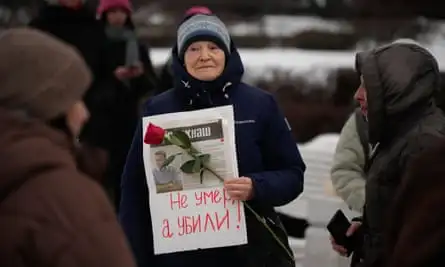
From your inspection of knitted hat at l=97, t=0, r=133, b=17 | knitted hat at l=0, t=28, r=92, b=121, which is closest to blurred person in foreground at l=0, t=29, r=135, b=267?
knitted hat at l=0, t=28, r=92, b=121

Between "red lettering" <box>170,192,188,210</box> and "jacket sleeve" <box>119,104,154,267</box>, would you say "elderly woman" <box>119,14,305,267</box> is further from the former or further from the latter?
"red lettering" <box>170,192,188,210</box>

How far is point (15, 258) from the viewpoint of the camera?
128 inches

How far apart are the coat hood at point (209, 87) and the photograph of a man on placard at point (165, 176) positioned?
0.25m

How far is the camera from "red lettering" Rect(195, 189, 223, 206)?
495cm

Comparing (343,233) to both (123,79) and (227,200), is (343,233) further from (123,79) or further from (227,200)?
(123,79)

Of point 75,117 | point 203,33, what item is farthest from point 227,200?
point 75,117

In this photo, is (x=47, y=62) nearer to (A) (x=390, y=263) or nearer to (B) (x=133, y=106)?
(A) (x=390, y=263)

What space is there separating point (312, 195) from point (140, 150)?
3.55m

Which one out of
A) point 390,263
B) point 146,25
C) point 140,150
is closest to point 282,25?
point 146,25

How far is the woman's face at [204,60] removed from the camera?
502 centimetres

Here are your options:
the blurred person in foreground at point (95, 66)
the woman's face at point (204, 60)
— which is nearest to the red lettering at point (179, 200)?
the woman's face at point (204, 60)

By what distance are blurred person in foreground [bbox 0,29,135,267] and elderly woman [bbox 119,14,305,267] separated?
1.48 meters

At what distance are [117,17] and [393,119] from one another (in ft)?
14.5

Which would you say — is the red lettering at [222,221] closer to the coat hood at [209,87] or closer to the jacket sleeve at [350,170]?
the coat hood at [209,87]
